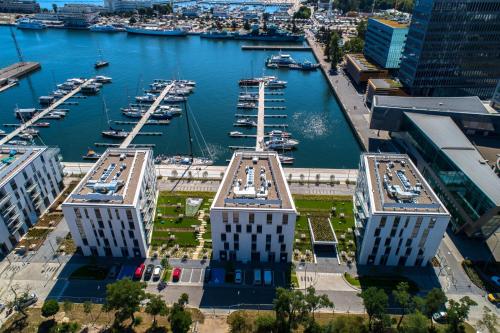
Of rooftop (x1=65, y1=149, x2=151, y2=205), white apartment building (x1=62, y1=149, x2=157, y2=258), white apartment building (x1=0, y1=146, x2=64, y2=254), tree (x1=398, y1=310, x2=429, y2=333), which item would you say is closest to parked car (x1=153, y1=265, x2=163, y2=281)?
white apartment building (x1=62, y1=149, x2=157, y2=258)

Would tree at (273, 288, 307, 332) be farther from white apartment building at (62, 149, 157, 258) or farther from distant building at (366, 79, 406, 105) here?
distant building at (366, 79, 406, 105)

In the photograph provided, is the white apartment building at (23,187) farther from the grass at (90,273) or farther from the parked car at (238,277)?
the parked car at (238,277)

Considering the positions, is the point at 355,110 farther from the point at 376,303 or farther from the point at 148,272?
the point at 148,272

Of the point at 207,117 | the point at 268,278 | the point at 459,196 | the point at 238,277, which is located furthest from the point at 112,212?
the point at 207,117

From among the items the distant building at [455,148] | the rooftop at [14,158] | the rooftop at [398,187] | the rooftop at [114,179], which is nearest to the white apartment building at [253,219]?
the rooftop at [114,179]

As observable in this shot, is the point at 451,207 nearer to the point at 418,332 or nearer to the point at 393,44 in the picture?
the point at 418,332

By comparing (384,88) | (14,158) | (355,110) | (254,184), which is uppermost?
(384,88)

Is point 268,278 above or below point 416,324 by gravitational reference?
below
